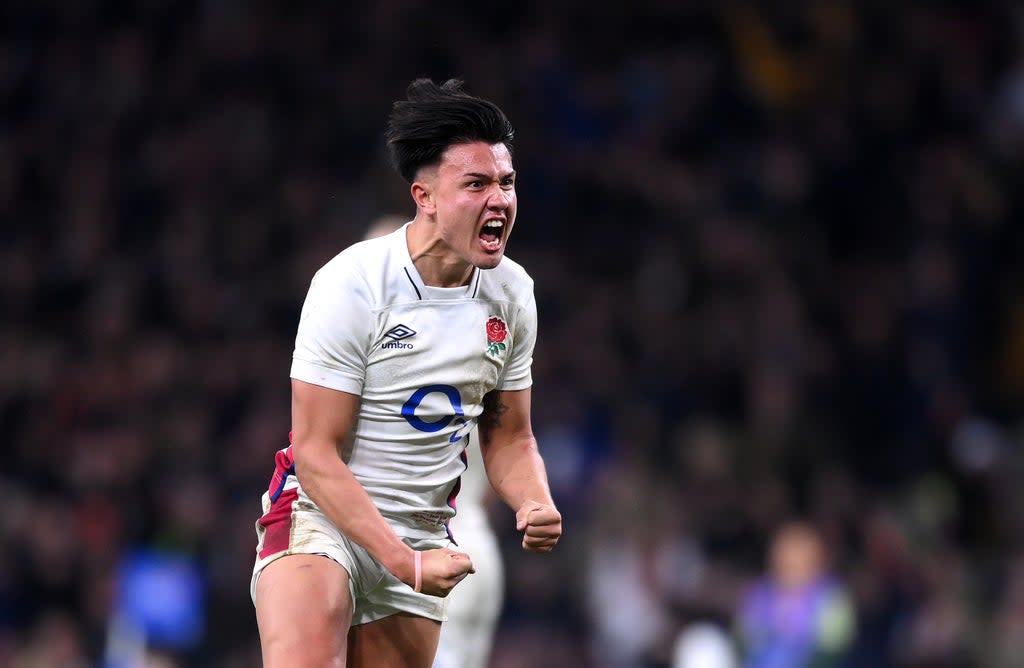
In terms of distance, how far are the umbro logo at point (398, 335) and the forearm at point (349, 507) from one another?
1.03ft

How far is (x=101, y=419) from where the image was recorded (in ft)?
33.8

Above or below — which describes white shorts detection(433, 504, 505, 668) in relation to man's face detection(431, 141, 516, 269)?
below

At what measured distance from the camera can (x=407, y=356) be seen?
13.4ft

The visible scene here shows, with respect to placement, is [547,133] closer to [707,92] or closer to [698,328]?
[707,92]

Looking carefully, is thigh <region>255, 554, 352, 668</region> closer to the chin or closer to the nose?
the chin

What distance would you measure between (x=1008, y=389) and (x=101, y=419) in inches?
234

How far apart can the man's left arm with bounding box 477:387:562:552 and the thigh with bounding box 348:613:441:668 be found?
0.44 m

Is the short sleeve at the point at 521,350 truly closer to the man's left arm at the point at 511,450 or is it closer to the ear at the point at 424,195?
the man's left arm at the point at 511,450

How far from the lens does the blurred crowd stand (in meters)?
9.15

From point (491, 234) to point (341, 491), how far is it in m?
0.77

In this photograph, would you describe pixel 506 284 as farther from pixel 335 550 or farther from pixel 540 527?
pixel 335 550

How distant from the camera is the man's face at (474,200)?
4023mm

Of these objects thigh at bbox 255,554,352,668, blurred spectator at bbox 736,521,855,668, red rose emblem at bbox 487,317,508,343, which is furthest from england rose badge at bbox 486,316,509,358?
blurred spectator at bbox 736,521,855,668

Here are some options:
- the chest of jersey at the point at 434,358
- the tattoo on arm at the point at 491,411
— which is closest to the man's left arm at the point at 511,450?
the tattoo on arm at the point at 491,411
